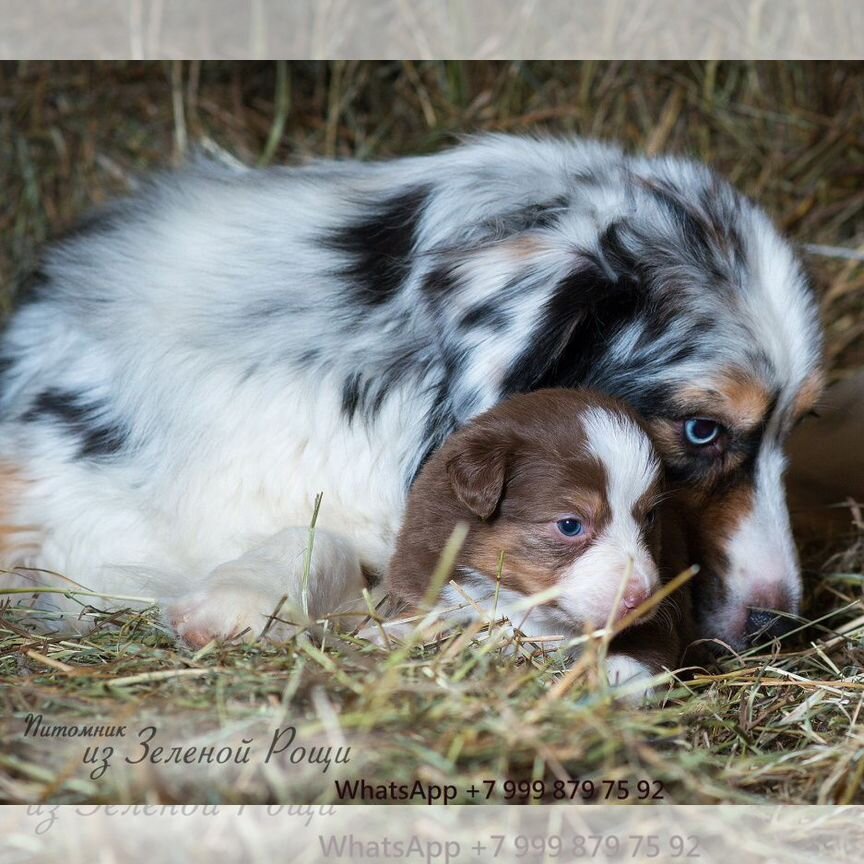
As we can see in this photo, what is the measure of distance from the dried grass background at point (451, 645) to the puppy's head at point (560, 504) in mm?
196

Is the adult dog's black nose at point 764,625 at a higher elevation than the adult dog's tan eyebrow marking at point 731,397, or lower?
lower


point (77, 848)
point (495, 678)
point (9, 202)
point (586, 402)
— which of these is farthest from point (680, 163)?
point (9, 202)

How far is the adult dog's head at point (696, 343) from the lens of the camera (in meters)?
3.07

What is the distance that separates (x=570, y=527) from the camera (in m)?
2.66

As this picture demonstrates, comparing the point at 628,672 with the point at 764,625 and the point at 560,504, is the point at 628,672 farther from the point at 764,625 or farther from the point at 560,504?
the point at 764,625

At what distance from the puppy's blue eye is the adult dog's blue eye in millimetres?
628

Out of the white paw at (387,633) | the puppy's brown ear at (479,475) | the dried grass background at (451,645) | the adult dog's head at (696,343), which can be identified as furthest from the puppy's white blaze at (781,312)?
the white paw at (387,633)

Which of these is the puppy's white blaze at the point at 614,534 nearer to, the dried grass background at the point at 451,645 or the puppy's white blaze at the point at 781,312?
the dried grass background at the point at 451,645

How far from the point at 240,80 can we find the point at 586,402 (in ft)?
11.2

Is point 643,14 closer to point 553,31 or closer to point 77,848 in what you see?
point 553,31

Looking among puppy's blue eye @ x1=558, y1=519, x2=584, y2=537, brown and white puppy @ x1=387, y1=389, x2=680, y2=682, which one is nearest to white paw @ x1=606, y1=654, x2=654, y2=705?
brown and white puppy @ x1=387, y1=389, x2=680, y2=682

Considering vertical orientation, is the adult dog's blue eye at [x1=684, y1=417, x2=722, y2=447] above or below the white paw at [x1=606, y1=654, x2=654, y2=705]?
above

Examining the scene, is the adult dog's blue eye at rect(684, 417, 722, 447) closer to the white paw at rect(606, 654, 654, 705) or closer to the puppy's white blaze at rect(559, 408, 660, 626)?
the puppy's white blaze at rect(559, 408, 660, 626)

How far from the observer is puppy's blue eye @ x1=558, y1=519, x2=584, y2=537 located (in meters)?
2.65
